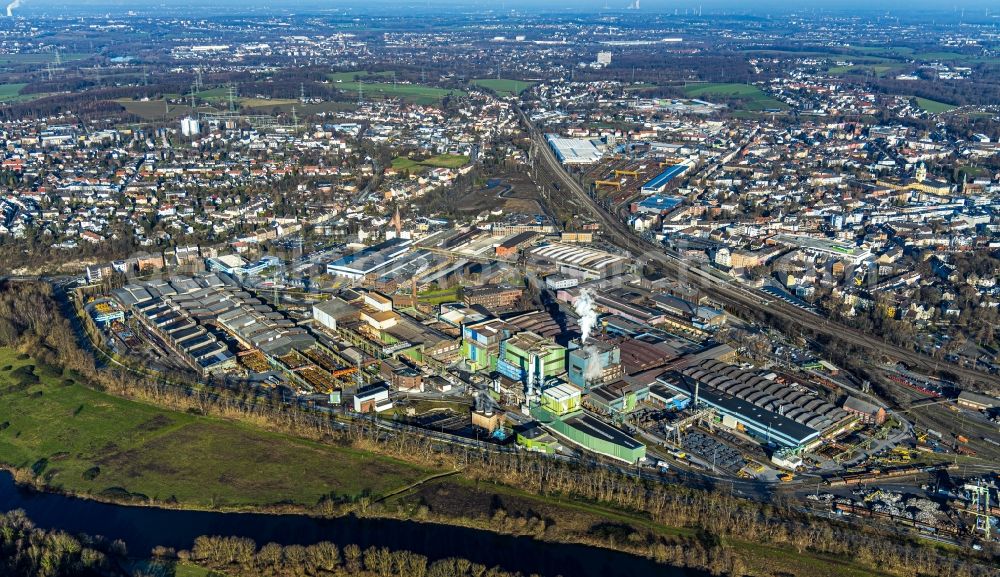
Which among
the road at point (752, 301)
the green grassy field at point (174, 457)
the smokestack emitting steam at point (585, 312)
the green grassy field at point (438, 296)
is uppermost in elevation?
the smokestack emitting steam at point (585, 312)

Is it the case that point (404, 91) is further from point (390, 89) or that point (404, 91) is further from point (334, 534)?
point (334, 534)

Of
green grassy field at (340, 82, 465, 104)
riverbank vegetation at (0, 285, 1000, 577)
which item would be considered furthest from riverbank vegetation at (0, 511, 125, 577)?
green grassy field at (340, 82, 465, 104)

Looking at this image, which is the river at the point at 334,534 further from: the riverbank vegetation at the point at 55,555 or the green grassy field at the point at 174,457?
the riverbank vegetation at the point at 55,555

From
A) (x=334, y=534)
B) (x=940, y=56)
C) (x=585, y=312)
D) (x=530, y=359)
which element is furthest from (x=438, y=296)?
(x=940, y=56)

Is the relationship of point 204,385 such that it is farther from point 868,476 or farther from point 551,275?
point 868,476

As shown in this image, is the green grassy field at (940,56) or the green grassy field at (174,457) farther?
the green grassy field at (940,56)

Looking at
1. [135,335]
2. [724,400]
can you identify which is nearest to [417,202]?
[135,335]

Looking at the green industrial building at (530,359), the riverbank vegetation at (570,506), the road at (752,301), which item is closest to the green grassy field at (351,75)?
the road at (752,301)
